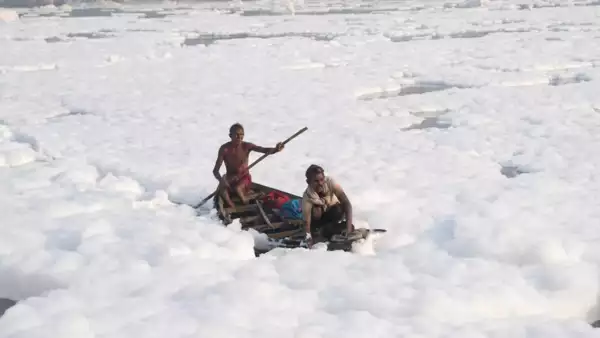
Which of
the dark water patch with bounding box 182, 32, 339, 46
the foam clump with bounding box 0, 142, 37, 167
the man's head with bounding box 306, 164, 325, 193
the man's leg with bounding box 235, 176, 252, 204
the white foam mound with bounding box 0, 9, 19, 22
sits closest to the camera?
the man's head with bounding box 306, 164, 325, 193

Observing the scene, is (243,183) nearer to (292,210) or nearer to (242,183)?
(242,183)

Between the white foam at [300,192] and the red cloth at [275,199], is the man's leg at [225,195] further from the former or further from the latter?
the red cloth at [275,199]

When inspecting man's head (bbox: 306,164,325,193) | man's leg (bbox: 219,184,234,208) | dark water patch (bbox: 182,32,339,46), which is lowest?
man's leg (bbox: 219,184,234,208)

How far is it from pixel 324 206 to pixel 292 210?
0.46m

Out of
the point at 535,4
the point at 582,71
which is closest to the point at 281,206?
the point at 582,71

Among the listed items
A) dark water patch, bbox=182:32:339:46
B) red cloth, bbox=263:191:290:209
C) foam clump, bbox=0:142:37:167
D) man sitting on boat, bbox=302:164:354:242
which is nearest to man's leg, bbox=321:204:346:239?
man sitting on boat, bbox=302:164:354:242

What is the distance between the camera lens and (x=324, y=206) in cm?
490

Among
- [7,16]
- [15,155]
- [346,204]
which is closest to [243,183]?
[346,204]

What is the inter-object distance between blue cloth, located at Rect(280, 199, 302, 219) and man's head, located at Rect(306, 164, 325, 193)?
0.45m

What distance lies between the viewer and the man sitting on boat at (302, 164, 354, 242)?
4805 mm

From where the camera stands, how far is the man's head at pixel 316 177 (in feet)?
15.6

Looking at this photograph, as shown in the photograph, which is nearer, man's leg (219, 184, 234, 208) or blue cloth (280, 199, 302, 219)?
blue cloth (280, 199, 302, 219)

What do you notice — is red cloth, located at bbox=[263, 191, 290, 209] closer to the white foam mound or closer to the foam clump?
the foam clump

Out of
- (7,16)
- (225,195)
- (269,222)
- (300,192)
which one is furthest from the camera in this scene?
(7,16)
